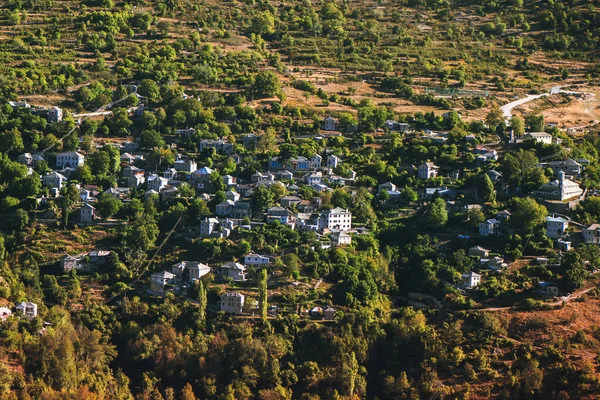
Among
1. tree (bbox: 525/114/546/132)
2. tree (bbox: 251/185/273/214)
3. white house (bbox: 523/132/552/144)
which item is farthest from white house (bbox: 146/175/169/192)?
tree (bbox: 525/114/546/132)

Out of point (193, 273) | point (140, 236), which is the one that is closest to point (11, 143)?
point (140, 236)

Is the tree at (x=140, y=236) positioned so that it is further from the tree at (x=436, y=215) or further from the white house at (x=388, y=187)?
the tree at (x=436, y=215)

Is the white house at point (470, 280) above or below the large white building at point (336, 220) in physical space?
below

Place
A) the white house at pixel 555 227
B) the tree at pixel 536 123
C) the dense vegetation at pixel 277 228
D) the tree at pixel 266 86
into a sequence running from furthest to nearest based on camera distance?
the tree at pixel 266 86 < the tree at pixel 536 123 < the white house at pixel 555 227 < the dense vegetation at pixel 277 228

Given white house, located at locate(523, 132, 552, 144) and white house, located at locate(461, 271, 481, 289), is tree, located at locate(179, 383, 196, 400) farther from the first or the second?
white house, located at locate(523, 132, 552, 144)

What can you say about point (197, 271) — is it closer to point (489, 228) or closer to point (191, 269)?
point (191, 269)

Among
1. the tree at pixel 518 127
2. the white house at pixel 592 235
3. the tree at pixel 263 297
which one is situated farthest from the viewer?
the tree at pixel 518 127

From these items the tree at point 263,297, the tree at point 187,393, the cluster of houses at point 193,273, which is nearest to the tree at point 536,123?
the cluster of houses at point 193,273

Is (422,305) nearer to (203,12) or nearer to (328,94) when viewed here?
(328,94)

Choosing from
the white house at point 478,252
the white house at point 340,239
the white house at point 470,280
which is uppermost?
the white house at point 340,239
